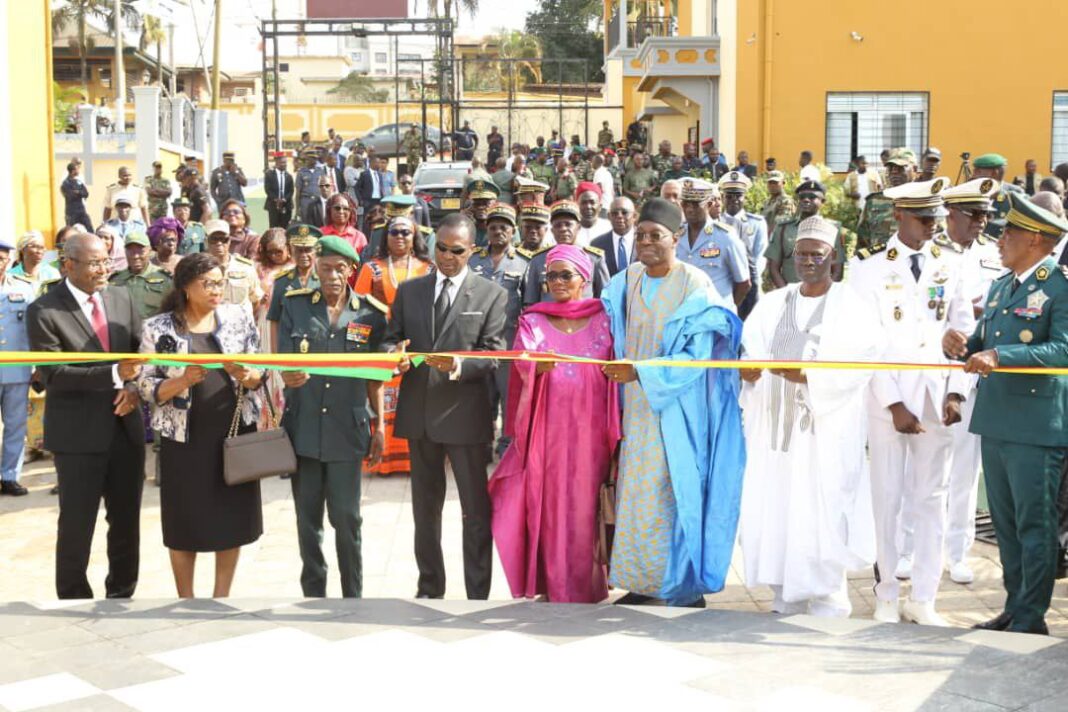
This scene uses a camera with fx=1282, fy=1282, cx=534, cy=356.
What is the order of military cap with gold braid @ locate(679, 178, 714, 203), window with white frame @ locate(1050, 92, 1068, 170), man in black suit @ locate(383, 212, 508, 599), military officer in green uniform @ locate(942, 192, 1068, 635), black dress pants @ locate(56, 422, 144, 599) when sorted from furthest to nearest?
1. window with white frame @ locate(1050, 92, 1068, 170)
2. military cap with gold braid @ locate(679, 178, 714, 203)
3. man in black suit @ locate(383, 212, 508, 599)
4. black dress pants @ locate(56, 422, 144, 599)
5. military officer in green uniform @ locate(942, 192, 1068, 635)

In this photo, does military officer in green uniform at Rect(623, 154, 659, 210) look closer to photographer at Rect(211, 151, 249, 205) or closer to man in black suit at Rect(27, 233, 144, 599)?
photographer at Rect(211, 151, 249, 205)

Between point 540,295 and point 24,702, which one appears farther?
point 540,295

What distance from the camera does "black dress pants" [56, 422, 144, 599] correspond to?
20.8ft

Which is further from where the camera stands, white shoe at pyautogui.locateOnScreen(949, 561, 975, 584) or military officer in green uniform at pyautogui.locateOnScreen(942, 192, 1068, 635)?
white shoe at pyautogui.locateOnScreen(949, 561, 975, 584)

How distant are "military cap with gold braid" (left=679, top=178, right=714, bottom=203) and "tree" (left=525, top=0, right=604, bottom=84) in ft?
142

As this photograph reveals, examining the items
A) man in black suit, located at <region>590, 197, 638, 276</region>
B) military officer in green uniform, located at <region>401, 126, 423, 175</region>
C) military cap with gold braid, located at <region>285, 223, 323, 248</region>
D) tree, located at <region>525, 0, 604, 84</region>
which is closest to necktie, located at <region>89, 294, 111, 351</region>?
military cap with gold braid, located at <region>285, 223, 323, 248</region>

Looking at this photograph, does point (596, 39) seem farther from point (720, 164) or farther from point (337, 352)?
point (337, 352)

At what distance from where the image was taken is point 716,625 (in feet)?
19.2

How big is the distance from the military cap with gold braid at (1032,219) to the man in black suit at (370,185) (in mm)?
17378

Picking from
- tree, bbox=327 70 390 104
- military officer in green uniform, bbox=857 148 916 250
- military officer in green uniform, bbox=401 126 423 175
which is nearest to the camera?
military officer in green uniform, bbox=857 148 916 250

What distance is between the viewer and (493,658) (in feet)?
17.5

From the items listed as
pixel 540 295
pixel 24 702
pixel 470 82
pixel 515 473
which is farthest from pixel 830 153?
pixel 470 82

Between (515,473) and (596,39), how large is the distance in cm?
5099

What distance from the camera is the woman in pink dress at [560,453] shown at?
21.2 ft
